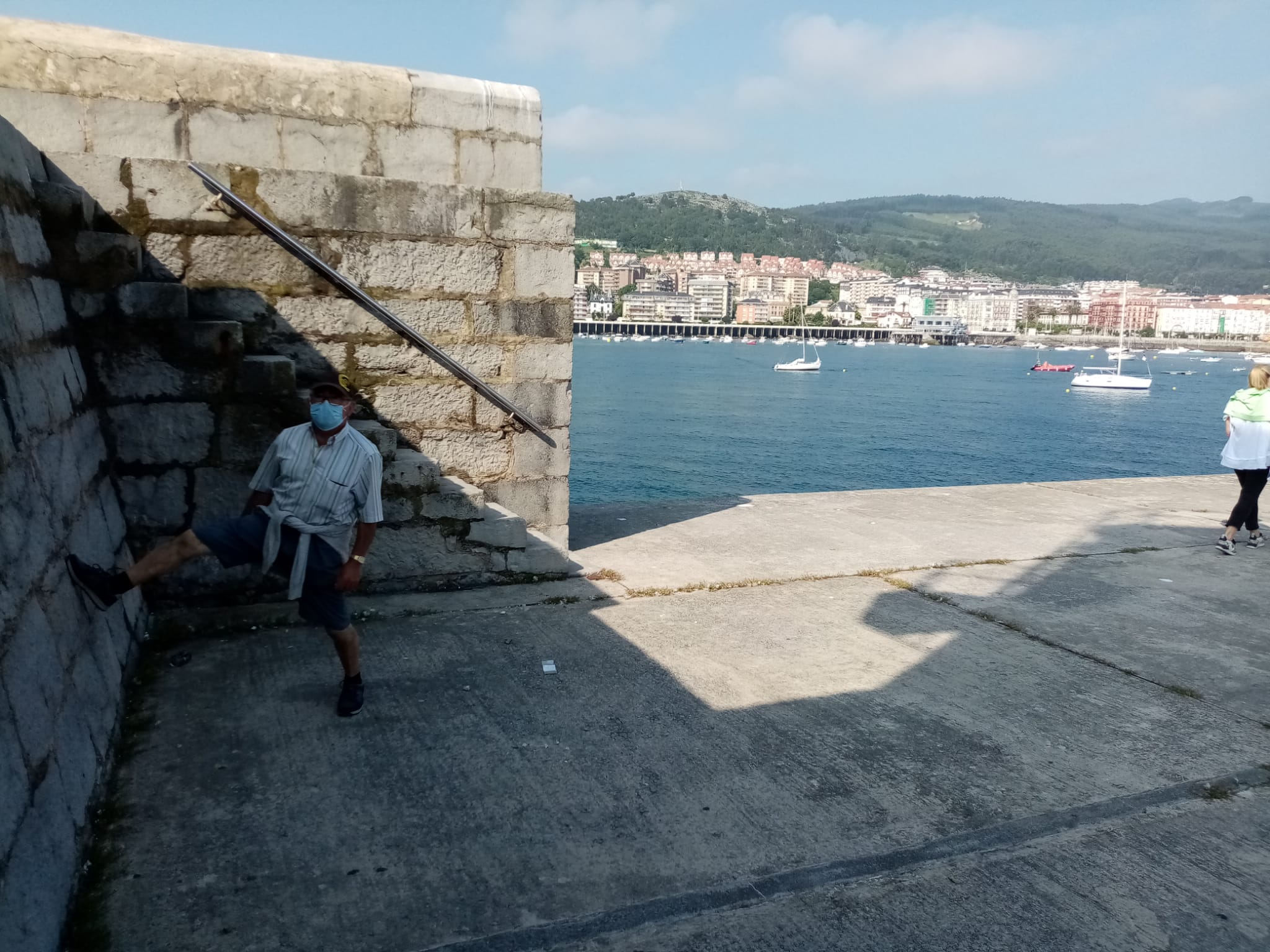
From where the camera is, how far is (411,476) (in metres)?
5.66

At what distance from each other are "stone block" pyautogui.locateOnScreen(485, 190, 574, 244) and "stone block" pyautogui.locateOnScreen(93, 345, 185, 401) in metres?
2.10

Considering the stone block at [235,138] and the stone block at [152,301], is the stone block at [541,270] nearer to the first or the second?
the stone block at [235,138]

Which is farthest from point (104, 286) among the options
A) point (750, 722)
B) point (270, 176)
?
point (750, 722)

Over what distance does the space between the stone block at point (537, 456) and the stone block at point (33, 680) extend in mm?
3371

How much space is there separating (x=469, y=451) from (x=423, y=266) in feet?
4.06

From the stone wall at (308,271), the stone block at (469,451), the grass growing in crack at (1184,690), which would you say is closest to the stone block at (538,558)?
the stone wall at (308,271)

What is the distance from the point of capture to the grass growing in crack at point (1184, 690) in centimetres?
452

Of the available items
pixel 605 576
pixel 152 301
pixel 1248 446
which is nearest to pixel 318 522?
pixel 152 301

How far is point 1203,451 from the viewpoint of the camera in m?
46.6

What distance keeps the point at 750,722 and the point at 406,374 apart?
315 cm

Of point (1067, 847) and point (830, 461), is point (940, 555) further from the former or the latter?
point (830, 461)

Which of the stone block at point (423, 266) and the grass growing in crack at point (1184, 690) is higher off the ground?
the stone block at point (423, 266)

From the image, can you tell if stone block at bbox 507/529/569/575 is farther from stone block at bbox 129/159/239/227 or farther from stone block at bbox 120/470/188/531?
stone block at bbox 129/159/239/227

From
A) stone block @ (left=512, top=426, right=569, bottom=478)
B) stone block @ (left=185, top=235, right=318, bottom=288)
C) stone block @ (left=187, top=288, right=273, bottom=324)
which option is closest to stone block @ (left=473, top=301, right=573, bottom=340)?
stone block @ (left=512, top=426, right=569, bottom=478)
